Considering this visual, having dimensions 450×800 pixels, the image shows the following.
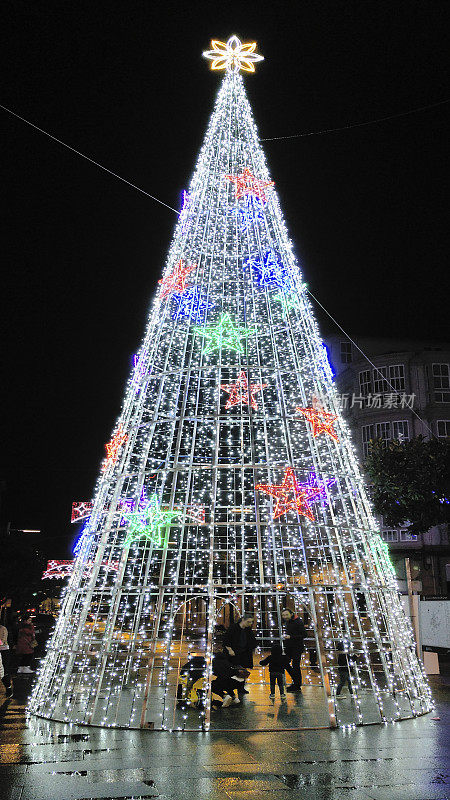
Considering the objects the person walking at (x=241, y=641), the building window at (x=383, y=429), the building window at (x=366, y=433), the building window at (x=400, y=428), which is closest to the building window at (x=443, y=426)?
the building window at (x=400, y=428)

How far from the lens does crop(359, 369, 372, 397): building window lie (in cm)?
3805

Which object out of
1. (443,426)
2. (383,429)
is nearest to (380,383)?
(383,429)

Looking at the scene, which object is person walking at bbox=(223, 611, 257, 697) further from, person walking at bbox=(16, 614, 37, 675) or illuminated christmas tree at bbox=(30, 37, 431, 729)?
person walking at bbox=(16, 614, 37, 675)

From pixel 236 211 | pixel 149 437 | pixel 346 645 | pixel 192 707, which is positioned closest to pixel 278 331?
pixel 236 211

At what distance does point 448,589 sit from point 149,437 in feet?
97.0

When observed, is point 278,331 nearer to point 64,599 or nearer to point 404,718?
point 64,599

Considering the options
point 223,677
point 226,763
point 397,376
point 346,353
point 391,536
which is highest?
point 346,353

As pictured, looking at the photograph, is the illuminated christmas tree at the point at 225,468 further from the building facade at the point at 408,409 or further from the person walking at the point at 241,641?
the building facade at the point at 408,409

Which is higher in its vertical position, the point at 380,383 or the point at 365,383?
the point at 365,383

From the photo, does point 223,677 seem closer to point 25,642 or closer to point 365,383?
point 25,642

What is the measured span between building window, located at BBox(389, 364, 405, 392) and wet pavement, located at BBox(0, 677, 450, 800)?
29.1 metres

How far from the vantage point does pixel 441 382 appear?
3659cm

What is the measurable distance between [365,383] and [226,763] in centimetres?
3297

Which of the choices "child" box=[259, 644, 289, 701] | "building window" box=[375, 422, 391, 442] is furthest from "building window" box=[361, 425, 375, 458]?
"child" box=[259, 644, 289, 701]
